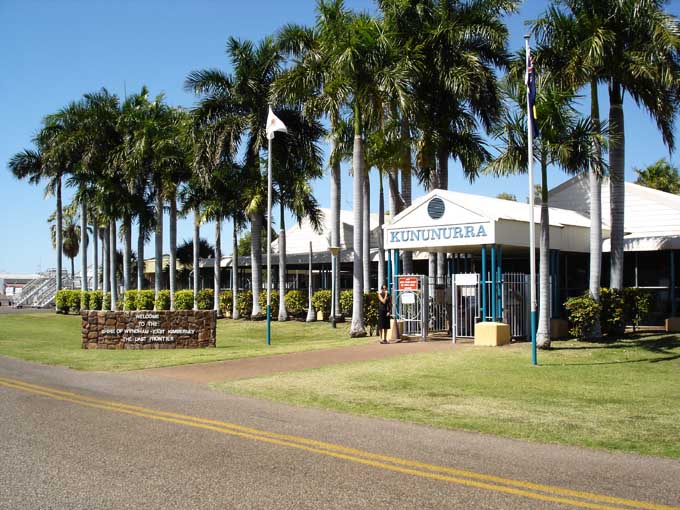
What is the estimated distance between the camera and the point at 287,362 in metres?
17.1

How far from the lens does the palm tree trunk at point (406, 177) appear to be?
24.6 meters

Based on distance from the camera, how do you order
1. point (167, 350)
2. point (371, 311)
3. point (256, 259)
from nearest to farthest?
point (167, 350), point (371, 311), point (256, 259)

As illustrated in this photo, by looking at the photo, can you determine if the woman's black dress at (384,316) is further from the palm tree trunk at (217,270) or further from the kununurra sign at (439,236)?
the palm tree trunk at (217,270)

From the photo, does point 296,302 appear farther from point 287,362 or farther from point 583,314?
point 287,362

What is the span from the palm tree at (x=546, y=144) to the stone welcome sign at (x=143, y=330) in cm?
930

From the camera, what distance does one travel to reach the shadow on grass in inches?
677

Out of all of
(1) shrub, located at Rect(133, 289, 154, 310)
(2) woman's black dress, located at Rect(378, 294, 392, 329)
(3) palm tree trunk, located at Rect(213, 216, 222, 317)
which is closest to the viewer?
(2) woman's black dress, located at Rect(378, 294, 392, 329)

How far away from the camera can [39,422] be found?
31.2 ft

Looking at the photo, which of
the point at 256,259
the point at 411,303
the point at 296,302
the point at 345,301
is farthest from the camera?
the point at 296,302

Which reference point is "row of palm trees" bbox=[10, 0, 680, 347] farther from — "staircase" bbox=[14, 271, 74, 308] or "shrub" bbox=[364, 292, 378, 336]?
"staircase" bbox=[14, 271, 74, 308]

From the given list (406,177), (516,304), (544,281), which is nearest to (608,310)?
(516,304)

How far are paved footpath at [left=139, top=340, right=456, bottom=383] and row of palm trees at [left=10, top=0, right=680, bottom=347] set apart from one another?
3.40m

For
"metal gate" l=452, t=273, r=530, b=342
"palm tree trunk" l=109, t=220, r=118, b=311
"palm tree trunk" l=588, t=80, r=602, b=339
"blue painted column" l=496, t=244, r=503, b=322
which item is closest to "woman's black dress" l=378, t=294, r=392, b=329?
"metal gate" l=452, t=273, r=530, b=342

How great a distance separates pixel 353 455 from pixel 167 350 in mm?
13685
